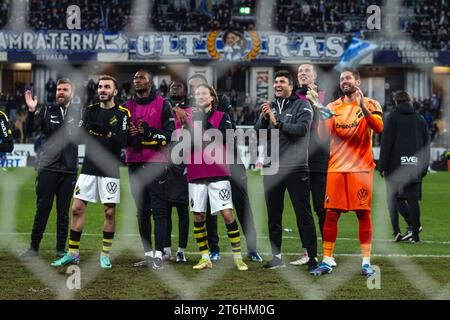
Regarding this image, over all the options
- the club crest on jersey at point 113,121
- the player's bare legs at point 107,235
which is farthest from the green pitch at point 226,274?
the club crest on jersey at point 113,121

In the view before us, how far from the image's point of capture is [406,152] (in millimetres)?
8273

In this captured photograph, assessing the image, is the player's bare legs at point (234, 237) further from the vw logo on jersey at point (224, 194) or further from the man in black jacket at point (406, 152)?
the man in black jacket at point (406, 152)

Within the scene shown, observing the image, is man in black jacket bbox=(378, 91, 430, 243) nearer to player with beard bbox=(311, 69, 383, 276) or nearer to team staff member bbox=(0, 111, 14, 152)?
player with beard bbox=(311, 69, 383, 276)

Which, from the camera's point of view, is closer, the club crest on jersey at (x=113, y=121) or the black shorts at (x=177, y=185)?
the club crest on jersey at (x=113, y=121)

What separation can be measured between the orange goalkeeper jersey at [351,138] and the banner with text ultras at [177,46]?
18.8 m

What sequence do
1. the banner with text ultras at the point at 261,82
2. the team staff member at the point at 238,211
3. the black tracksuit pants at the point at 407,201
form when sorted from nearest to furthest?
the team staff member at the point at 238,211 → the black tracksuit pants at the point at 407,201 → the banner with text ultras at the point at 261,82

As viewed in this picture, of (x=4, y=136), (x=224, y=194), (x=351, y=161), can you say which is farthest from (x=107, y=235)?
(x=351, y=161)

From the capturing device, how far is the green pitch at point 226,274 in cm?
519

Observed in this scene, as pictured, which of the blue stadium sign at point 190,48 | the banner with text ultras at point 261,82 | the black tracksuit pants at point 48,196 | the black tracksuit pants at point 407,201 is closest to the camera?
the black tracksuit pants at point 48,196

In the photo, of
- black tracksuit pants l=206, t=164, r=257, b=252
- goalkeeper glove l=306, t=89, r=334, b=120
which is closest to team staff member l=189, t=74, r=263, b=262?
black tracksuit pants l=206, t=164, r=257, b=252

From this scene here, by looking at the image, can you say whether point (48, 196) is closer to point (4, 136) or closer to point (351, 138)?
point (4, 136)

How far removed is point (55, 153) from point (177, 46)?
1924 centimetres

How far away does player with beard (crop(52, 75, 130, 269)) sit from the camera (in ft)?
20.7
